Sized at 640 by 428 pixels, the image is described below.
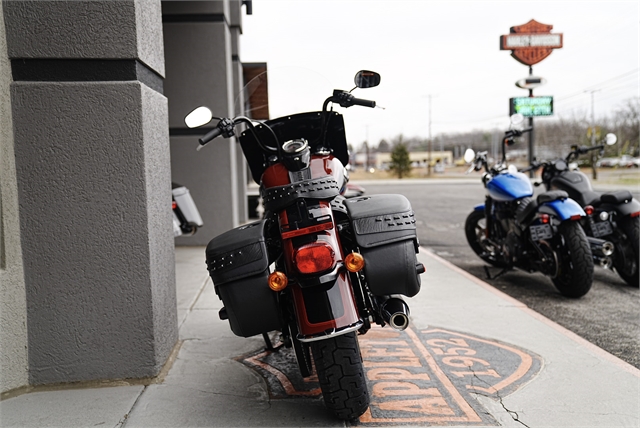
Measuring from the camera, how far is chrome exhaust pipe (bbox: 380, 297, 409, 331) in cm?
276

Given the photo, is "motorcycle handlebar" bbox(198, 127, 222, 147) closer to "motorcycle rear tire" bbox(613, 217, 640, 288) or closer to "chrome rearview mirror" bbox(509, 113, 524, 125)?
"chrome rearview mirror" bbox(509, 113, 524, 125)

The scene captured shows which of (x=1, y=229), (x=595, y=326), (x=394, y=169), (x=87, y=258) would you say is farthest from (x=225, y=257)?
(x=394, y=169)

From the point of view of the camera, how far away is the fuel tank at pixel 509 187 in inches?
227

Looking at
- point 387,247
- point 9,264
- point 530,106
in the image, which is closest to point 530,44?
point 530,106

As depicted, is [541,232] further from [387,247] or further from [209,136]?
[209,136]

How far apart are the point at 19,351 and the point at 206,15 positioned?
21.0 feet

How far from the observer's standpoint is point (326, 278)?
2582mm

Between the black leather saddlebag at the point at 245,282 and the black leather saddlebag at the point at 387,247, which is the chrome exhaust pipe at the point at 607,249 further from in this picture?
the black leather saddlebag at the point at 245,282

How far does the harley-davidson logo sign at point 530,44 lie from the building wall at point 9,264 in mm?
22283

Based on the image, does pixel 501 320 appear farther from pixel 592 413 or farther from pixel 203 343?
pixel 203 343

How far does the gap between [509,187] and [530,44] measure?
62.3 ft

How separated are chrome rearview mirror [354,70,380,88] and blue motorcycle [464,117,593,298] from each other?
2.72 metres

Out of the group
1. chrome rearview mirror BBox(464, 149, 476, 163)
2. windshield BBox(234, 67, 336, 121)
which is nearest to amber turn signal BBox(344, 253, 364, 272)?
windshield BBox(234, 67, 336, 121)

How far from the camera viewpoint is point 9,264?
2.98m
